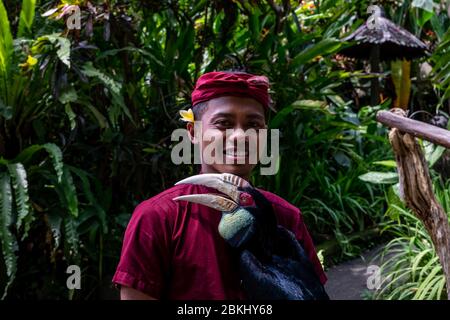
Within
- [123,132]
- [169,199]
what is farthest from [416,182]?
[123,132]

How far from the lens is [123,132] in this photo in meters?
3.85

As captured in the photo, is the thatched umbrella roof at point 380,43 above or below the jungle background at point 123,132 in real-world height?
above

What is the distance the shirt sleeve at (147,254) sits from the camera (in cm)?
108

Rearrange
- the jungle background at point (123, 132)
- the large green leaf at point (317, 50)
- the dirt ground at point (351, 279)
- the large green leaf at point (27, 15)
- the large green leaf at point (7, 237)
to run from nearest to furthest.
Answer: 1. the large green leaf at point (7, 237)
2. the jungle background at point (123, 132)
3. the large green leaf at point (27, 15)
4. the dirt ground at point (351, 279)
5. the large green leaf at point (317, 50)

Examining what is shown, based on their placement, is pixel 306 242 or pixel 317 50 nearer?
pixel 306 242

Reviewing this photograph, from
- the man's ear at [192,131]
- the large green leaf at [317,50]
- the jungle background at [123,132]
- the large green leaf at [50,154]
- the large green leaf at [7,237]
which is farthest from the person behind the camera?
the large green leaf at [317,50]

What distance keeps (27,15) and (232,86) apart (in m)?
2.69

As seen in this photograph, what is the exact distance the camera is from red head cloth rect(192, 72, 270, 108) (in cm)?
124

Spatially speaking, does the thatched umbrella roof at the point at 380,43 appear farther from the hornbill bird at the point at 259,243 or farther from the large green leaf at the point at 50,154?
the hornbill bird at the point at 259,243

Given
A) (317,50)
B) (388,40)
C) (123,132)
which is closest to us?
(123,132)

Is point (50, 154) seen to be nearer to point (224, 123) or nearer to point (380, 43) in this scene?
point (224, 123)

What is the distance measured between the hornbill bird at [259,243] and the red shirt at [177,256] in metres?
0.03

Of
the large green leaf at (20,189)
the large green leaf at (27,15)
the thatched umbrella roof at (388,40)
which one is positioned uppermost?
the thatched umbrella roof at (388,40)

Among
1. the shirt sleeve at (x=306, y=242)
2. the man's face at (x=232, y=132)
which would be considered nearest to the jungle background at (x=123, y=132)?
the shirt sleeve at (x=306, y=242)
